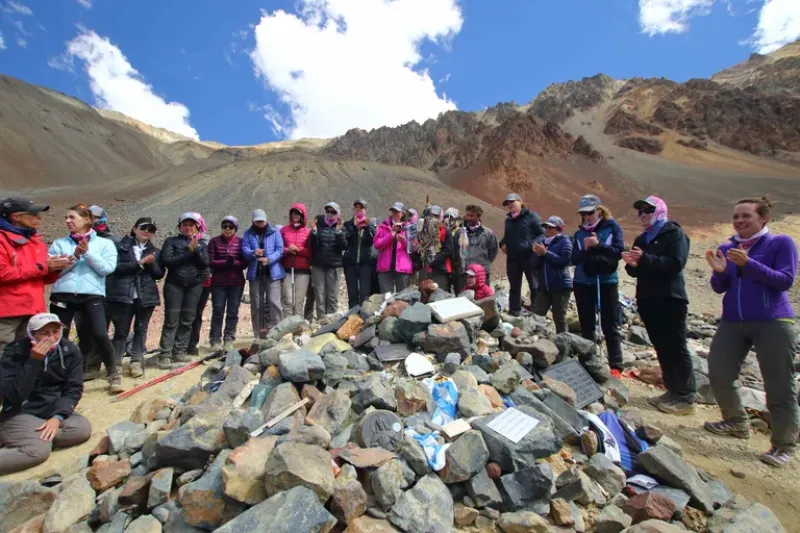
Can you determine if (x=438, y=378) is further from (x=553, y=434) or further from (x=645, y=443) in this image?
(x=645, y=443)

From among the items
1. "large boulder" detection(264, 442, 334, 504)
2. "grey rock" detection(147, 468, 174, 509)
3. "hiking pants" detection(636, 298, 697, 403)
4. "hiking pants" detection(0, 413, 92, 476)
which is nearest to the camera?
"large boulder" detection(264, 442, 334, 504)

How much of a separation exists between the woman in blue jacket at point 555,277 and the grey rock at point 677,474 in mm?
2850

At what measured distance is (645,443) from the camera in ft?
10.9

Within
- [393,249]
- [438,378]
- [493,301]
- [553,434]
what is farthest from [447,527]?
[393,249]

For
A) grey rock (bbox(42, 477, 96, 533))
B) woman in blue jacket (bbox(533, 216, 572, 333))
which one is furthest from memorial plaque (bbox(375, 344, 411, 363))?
woman in blue jacket (bbox(533, 216, 572, 333))

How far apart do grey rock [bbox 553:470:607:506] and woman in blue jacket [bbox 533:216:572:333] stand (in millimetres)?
3215

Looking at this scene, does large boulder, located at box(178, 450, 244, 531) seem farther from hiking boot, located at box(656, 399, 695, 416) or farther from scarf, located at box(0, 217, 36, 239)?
hiking boot, located at box(656, 399, 695, 416)

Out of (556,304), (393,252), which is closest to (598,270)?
(556,304)

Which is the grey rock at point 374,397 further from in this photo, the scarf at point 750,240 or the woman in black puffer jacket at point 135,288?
the woman in black puffer jacket at point 135,288

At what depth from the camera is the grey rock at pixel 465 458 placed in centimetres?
256

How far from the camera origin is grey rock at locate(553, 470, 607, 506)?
264 centimetres

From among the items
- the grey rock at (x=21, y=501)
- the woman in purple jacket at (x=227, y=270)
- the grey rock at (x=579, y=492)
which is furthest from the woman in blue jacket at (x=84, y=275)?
the grey rock at (x=579, y=492)

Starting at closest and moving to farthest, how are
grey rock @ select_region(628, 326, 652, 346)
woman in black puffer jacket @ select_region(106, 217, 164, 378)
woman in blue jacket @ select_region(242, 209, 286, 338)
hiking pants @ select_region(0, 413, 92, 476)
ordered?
hiking pants @ select_region(0, 413, 92, 476) → woman in black puffer jacket @ select_region(106, 217, 164, 378) → woman in blue jacket @ select_region(242, 209, 286, 338) → grey rock @ select_region(628, 326, 652, 346)

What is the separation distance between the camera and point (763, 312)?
3.28m
